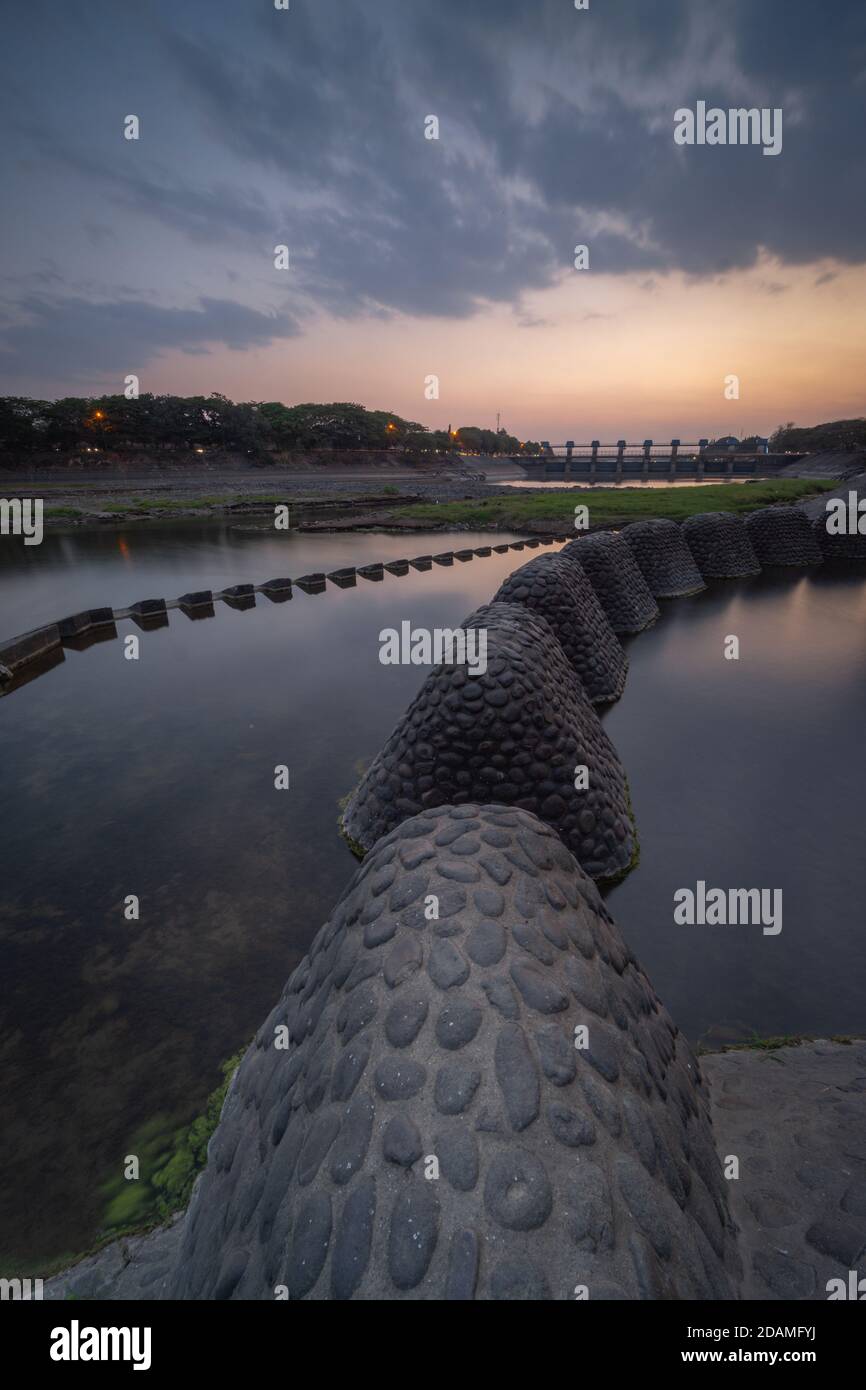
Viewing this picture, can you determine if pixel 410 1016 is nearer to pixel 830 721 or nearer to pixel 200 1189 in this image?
pixel 200 1189

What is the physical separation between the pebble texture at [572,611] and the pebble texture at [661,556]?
6012mm

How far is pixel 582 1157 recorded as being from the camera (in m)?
1.55

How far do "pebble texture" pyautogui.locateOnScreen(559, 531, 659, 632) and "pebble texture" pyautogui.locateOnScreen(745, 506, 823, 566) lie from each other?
9.25 metres

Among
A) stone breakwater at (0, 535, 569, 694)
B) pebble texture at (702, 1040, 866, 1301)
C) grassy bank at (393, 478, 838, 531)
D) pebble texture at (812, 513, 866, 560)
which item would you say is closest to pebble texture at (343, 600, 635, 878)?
pebble texture at (702, 1040, 866, 1301)

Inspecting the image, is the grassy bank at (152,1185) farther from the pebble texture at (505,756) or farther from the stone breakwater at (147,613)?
the stone breakwater at (147,613)

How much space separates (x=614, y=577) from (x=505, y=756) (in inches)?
333

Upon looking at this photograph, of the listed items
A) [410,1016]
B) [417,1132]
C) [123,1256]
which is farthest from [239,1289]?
[123,1256]

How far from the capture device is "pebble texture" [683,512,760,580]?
57.7ft

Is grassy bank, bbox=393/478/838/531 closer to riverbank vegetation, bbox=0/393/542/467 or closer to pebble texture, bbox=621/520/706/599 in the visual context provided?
pebble texture, bbox=621/520/706/599

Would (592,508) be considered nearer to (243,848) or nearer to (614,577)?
(614,577)

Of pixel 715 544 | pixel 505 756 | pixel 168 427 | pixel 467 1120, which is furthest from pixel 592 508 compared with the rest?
pixel 168 427

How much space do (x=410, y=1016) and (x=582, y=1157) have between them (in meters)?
0.57

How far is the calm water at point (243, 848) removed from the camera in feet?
11.4

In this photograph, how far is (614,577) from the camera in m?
12.0
